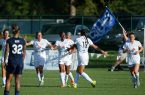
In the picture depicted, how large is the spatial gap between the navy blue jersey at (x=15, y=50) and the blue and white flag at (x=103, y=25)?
10802 millimetres

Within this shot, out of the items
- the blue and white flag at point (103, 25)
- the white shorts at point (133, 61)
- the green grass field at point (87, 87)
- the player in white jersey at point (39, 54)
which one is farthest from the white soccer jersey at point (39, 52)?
the blue and white flag at point (103, 25)

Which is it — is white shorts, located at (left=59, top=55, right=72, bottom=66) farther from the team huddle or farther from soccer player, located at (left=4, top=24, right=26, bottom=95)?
soccer player, located at (left=4, top=24, right=26, bottom=95)

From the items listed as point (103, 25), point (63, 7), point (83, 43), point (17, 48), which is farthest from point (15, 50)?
point (63, 7)

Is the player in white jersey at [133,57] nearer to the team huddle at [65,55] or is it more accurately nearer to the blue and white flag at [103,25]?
the team huddle at [65,55]

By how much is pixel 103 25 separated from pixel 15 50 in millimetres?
11504

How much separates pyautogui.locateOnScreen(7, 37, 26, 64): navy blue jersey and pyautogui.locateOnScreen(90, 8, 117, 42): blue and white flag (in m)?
10.8

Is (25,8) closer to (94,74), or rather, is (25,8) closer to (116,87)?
(94,74)

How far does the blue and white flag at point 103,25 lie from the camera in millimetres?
33650

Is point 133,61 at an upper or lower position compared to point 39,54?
lower

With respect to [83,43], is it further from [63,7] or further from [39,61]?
[63,7]

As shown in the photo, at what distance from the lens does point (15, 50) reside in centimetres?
2316

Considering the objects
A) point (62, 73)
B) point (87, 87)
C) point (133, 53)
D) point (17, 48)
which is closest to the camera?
point (17, 48)

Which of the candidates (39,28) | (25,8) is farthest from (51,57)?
(25,8)

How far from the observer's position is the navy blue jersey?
2306 cm
